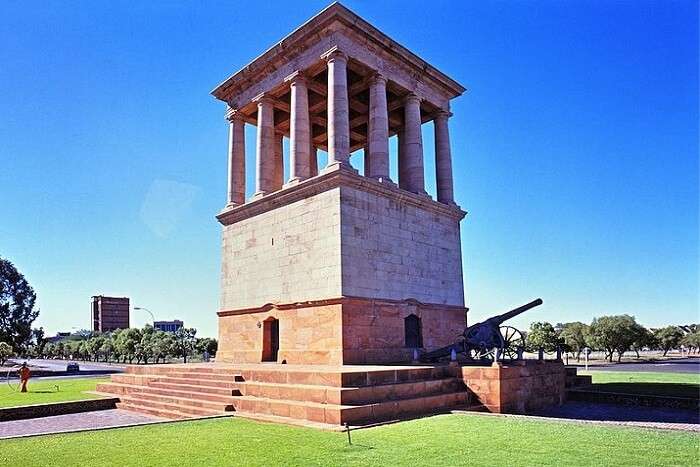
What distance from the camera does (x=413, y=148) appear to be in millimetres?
27016

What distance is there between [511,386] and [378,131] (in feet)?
42.9

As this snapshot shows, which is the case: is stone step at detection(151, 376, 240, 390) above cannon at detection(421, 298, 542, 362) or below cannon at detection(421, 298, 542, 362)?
below

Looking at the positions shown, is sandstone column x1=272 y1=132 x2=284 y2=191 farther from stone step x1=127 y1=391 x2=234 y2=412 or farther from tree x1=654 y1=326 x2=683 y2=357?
tree x1=654 y1=326 x2=683 y2=357

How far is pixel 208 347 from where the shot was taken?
8894cm

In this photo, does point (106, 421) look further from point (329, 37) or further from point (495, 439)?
point (329, 37)

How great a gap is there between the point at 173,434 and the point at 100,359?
127m

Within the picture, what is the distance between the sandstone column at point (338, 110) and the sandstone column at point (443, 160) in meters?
7.30

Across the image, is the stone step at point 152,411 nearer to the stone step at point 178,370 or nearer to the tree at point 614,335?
the stone step at point 178,370

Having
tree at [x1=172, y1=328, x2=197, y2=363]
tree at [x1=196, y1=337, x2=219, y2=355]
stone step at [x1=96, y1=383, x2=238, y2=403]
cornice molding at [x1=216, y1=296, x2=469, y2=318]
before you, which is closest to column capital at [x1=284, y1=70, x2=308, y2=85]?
cornice molding at [x1=216, y1=296, x2=469, y2=318]

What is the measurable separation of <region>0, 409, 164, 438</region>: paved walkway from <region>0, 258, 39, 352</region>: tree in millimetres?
65148

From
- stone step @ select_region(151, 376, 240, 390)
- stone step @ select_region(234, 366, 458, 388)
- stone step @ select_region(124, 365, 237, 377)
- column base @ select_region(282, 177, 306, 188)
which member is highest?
column base @ select_region(282, 177, 306, 188)

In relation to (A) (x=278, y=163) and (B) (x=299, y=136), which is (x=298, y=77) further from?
(A) (x=278, y=163)

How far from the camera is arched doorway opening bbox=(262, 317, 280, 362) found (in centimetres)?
2417

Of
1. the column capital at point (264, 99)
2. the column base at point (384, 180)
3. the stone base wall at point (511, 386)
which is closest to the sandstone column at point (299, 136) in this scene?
the column capital at point (264, 99)
